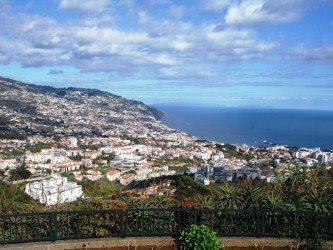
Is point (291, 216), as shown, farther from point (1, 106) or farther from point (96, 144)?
point (1, 106)

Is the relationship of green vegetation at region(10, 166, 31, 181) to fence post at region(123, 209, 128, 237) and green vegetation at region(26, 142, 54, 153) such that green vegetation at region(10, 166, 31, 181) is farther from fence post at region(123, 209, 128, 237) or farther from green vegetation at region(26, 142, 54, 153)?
green vegetation at region(26, 142, 54, 153)

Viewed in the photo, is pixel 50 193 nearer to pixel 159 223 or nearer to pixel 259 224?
pixel 159 223

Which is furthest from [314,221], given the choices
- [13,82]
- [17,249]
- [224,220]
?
[13,82]

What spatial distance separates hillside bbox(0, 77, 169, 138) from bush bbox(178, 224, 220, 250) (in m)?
73.5

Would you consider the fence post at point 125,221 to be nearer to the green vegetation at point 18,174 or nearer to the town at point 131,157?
the green vegetation at point 18,174

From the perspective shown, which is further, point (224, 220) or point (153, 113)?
point (153, 113)

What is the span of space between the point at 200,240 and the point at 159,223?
112 centimetres

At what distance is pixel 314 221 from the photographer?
20.7ft

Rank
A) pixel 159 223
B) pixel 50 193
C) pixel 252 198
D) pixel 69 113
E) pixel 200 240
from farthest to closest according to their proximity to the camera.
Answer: pixel 69 113
pixel 50 193
pixel 252 198
pixel 159 223
pixel 200 240

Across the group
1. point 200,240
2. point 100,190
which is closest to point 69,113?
point 100,190

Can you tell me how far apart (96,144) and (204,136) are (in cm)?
3861

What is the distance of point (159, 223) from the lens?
6426 mm

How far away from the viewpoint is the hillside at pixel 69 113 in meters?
95.9

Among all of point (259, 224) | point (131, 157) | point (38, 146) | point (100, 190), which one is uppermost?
point (259, 224)
